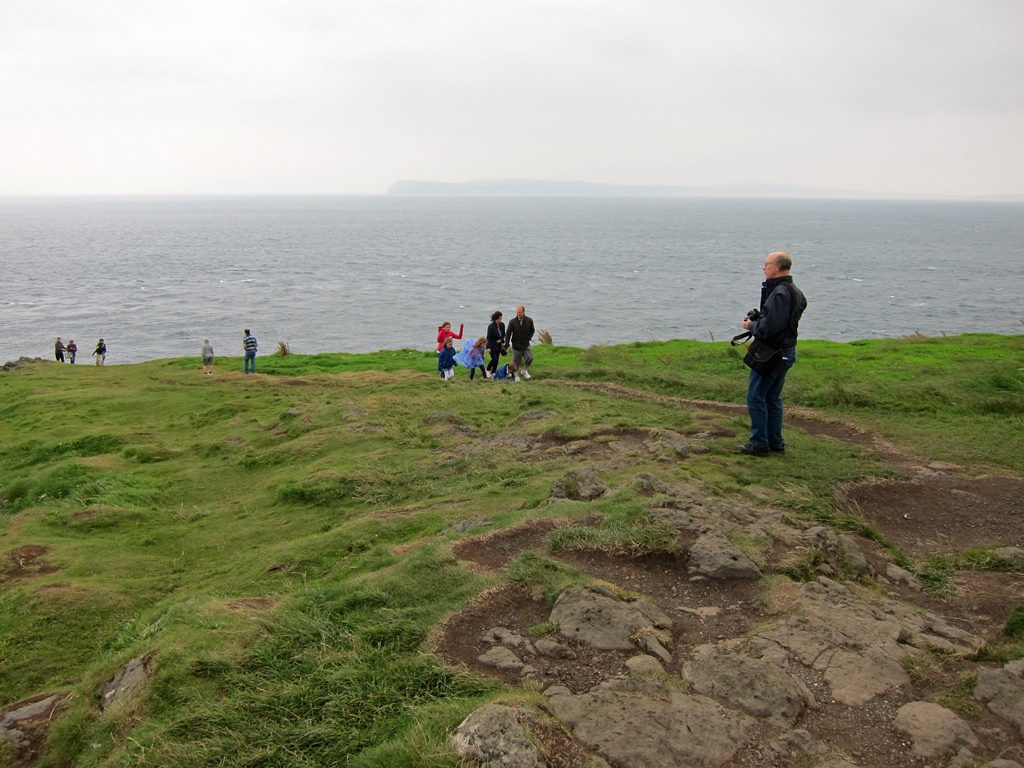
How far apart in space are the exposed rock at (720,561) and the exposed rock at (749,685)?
4.92 feet

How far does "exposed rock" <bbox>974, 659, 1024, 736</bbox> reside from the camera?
5426mm

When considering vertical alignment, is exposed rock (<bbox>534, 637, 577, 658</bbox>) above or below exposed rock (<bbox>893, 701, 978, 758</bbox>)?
below

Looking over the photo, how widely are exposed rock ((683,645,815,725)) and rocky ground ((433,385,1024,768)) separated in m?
0.01

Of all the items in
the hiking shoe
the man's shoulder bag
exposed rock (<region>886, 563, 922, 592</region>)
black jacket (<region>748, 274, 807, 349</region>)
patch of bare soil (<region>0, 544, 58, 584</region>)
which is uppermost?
black jacket (<region>748, 274, 807, 349</region>)

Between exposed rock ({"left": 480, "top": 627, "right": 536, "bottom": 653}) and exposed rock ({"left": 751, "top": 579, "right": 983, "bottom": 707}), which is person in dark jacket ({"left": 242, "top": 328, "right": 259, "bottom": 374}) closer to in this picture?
exposed rock ({"left": 480, "top": 627, "right": 536, "bottom": 653})

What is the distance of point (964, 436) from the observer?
14.0m

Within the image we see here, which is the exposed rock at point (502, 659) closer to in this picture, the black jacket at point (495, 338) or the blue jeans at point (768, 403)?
the blue jeans at point (768, 403)

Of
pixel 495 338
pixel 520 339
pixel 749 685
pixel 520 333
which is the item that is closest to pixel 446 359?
pixel 495 338

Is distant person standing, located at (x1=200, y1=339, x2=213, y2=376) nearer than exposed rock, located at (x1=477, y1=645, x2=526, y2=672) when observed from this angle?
No

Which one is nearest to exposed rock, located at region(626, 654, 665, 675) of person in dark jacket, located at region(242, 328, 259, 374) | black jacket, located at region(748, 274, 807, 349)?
black jacket, located at region(748, 274, 807, 349)

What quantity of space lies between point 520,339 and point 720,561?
1531 centimetres

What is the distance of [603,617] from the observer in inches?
266

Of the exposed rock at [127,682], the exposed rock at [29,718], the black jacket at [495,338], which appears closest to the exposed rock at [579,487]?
the exposed rock at [127,682]

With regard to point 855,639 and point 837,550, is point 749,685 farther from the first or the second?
point 837,550
